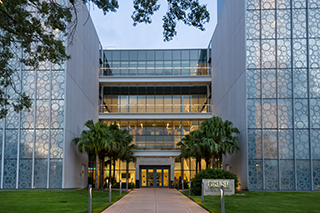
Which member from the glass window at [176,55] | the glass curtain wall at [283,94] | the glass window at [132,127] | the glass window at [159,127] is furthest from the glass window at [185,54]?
the glass curtain wall at [283,94]

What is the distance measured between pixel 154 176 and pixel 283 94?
73.9 ft

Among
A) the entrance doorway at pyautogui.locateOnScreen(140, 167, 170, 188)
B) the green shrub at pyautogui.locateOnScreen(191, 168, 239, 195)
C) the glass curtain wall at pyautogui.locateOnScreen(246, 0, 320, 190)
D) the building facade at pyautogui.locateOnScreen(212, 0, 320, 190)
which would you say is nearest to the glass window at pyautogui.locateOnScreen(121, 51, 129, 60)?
the entrance doorway at pyautogui.locateOnScreen(140, 167, 170, 188)

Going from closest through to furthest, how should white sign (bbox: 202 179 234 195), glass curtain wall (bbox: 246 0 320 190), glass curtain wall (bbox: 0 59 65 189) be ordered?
white sign (bbox: 202 179 234 195) < glass curtain wall (bbox: 246 0 320 190) < glass curtain wall (bbox: 0 59 65 189)

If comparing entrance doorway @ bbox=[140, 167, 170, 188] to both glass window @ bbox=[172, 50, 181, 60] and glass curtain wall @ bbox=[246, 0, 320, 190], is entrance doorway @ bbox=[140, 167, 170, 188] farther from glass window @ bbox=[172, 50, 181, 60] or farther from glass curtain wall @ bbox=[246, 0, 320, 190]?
glass curtain wall @ bbox=[246, 0, 320, 190]

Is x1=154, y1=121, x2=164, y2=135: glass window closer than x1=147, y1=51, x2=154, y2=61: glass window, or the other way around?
x1=154, y1=121, x2=164, y2=135: glass window

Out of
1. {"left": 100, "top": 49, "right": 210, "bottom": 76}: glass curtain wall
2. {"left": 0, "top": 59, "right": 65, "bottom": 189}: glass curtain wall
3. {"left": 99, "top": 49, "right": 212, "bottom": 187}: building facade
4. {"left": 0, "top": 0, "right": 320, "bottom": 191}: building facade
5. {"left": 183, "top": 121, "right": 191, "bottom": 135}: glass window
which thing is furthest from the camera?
{"left": 100, "top": 49, "right": 210, "bottom": 76}: glass curtain wall

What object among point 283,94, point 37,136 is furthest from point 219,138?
point 37,136

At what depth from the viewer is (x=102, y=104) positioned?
4622 cm

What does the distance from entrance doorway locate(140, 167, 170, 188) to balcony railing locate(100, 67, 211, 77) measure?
11821 millimetres

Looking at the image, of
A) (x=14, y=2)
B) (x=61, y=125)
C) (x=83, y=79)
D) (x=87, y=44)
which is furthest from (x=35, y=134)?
(x=14, y=2)

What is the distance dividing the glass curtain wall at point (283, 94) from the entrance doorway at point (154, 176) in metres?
20.0

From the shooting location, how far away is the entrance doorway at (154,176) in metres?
46.3

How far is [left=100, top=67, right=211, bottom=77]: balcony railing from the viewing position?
46969 millimetres

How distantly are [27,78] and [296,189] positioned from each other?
22.2 m
